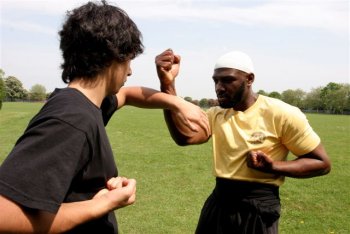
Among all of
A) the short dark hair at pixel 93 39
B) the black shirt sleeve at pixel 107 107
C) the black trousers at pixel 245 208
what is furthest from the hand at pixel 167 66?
the black trousers at pixel 245 208

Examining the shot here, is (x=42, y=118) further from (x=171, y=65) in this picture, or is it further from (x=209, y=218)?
(x=209, y=218)

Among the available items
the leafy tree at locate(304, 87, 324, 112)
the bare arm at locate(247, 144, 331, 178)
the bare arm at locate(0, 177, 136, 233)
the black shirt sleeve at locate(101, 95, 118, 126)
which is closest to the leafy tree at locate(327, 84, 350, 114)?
the leafy tree at locate(304, 87, 324, 112)

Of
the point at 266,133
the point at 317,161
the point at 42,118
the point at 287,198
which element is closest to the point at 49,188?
the point at 42,118

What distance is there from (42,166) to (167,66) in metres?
1.20

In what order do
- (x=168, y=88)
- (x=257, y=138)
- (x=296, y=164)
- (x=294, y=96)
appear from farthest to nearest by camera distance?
(x=294, y=96) < (x=257, y=138) < (x=296, y=164) < (x=168, y=88)

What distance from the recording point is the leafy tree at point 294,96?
138 m

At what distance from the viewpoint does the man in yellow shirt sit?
364 centimetres

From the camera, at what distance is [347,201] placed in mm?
9188

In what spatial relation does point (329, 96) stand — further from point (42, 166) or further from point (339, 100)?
point (42, 166)

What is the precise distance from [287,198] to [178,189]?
2540mm

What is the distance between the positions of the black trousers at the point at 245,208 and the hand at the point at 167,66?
1.55 metres

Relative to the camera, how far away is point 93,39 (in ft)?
6.27

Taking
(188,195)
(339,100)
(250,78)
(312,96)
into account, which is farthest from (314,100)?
(250,78)

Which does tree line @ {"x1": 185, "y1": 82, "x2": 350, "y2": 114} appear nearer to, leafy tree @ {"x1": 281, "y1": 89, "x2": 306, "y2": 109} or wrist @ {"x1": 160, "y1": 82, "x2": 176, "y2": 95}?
leafy tree @ {"x1": 281, "y1": 89, "x2": 306, "y2": 109}
